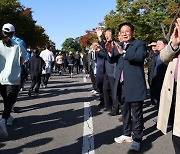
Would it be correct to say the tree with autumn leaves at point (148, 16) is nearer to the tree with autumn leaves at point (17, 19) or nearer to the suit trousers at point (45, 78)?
the tree with autumn leaves at point (17, 19)

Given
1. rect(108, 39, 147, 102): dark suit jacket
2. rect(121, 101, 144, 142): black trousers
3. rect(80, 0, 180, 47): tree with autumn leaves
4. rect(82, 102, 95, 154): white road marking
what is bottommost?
rect(82, 102, 95, 154): white road marking

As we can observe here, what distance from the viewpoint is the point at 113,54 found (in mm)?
4949

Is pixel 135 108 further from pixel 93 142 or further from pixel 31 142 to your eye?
pixel 31 142

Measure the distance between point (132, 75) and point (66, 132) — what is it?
1714 millimetres

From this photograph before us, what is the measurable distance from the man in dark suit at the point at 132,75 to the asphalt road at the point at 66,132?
1.12 ft

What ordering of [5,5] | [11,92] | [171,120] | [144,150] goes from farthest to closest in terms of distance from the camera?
[5,5] → [11,92] → [144,150] → [171,120]

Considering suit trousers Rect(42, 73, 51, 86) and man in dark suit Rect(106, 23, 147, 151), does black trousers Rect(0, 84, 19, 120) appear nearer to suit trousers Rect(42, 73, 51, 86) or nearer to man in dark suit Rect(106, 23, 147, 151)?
man in dark suit Rect(106, 23, 147, 151)

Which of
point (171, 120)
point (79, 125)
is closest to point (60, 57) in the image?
point (79, 125)

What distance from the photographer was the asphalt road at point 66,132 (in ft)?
15.6

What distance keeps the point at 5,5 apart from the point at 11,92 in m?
40.4

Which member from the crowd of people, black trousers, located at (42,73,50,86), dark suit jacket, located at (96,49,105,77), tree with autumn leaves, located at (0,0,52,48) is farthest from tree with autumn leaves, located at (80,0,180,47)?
the crowd of people

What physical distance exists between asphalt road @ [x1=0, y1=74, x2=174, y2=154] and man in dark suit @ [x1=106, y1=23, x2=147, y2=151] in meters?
0.34

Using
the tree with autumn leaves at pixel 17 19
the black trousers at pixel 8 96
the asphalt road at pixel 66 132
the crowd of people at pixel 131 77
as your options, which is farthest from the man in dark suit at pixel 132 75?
the tree with autumn leaves at pixel 17 19

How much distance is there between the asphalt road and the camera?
4.74 m
